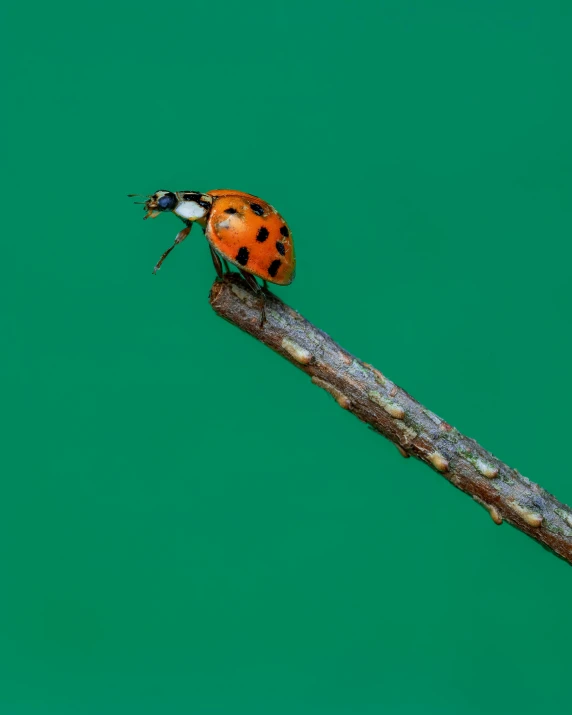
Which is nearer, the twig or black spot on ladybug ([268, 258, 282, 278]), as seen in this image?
the twig

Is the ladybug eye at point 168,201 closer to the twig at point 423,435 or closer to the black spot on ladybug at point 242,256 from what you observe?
the black spot on ladybug at point 242,256

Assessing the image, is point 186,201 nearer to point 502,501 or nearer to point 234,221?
point 234,221

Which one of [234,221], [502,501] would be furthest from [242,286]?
[502,501]

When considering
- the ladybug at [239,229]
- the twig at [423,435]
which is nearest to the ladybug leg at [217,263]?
the ladybug at [239,229]

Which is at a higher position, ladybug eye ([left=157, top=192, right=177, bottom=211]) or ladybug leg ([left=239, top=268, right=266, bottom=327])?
ladybug eye ([left=157, top=192, right=177, bottom=211])

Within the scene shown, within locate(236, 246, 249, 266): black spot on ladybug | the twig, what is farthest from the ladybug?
the twig

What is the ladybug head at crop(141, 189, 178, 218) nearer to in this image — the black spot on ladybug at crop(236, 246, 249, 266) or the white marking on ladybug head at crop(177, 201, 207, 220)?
the white marking on ladybug head at crop(177, 201, 207, 220)
